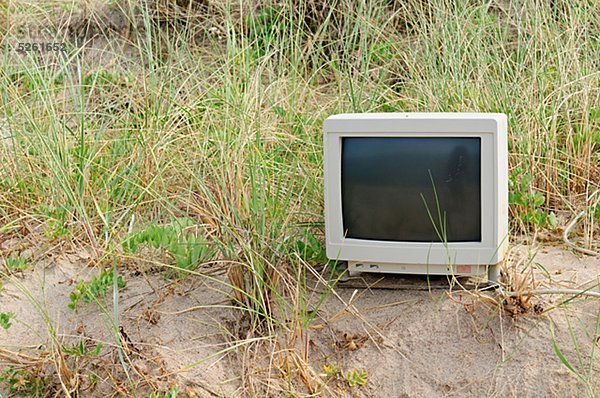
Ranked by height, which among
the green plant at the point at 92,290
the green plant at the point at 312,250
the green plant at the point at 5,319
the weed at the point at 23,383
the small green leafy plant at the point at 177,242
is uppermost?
the small green leafy plant at the point at 177,242

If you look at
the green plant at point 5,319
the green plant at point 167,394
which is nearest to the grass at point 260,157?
the green plant at point 167,394

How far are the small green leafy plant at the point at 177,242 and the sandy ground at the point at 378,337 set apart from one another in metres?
0.09

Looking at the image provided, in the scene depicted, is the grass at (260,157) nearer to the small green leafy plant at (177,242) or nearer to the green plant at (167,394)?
the small green leafy plant at (177,242)

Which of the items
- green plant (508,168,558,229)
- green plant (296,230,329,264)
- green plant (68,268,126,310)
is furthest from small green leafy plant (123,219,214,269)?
green plant (508,168,558,229)

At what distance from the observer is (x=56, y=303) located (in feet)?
9.94

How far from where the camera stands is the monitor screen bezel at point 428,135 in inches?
106

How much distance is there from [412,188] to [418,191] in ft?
0.07

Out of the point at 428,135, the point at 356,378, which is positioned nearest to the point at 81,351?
the point at 356,378

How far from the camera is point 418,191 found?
2.79 metres

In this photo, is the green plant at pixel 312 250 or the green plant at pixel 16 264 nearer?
the green plant at pixel 312 250

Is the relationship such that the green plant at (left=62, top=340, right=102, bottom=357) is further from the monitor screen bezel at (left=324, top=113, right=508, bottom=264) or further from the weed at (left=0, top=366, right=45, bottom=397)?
the monitor screen bezel at (left=324, top=113, right=508, bottom=264)

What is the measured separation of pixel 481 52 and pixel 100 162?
73.3 inches

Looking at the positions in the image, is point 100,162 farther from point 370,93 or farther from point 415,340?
point 415,340

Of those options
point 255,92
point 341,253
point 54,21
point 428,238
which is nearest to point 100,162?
point 255,92
